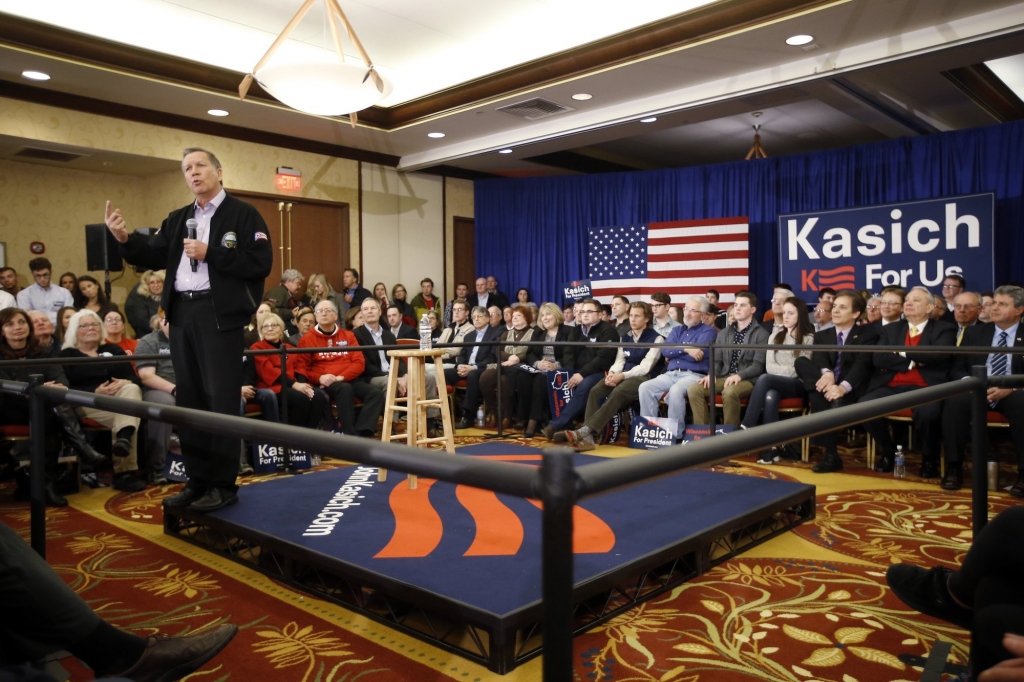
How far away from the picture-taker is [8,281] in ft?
21.9

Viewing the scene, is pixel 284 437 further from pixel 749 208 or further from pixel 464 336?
pixel 749 208

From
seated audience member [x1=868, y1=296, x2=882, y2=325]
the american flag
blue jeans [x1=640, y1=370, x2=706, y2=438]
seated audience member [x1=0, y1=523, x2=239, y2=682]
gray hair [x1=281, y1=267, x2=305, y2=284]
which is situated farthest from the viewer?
the american flag

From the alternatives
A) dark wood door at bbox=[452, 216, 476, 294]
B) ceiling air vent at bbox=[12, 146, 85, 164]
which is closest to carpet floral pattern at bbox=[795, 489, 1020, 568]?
dark wood door at bbox=[452, 216, 476, 294]

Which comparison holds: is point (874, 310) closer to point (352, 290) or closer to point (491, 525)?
point (491, 525)

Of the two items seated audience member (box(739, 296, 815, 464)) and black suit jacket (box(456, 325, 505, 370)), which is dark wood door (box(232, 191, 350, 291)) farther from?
seated audience member (box(739, 296, 815, 464))

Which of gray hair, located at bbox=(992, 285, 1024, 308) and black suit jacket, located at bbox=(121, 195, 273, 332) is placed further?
gray hair, located at bbox=(992, 285, 1024, 308)

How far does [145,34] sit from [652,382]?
4931mm

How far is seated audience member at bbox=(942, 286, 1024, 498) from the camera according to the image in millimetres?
3902

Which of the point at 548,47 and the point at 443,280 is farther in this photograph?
the point at 443,280

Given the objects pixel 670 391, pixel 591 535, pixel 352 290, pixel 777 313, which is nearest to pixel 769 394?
pixel 670 391

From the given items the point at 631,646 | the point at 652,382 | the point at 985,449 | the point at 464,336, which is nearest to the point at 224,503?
the point at 631,646

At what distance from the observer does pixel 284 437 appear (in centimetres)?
111

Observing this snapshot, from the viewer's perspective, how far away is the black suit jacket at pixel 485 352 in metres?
6.59

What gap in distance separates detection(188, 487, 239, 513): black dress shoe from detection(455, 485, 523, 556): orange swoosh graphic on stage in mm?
967
